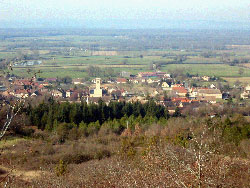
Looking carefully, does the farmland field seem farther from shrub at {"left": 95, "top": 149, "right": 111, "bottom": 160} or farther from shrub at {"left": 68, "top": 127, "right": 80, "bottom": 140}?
shrub at {"left": 95, "top": 149, "right": 111, "bottom": 160}

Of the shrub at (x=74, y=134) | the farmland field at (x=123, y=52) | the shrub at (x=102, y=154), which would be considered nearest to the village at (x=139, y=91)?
the farmland field at (x=123, y=52)

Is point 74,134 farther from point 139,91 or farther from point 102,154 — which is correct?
point 139,91

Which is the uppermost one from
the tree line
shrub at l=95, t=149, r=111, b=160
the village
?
shrub at l=95, t=149, r=111, b=160

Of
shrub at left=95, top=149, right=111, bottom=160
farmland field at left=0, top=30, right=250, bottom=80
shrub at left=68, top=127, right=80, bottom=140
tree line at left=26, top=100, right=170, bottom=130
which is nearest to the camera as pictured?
shrub at left=95, top=149, right=111, bottom=160

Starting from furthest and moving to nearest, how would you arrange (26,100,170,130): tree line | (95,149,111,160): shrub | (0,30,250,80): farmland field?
(0,30,250,80): farmland field, (26,100,170,130): tree line, (95,149,111,160): shrub

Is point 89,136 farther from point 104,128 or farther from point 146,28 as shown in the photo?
point 146,28

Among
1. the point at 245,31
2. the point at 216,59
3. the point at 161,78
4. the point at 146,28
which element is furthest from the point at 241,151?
the point at 146,28

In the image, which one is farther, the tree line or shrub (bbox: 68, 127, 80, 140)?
the tree line

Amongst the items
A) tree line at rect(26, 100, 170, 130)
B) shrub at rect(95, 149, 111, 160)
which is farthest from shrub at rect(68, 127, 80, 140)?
Answer: shrub at rect(95, 149, 111, 160)

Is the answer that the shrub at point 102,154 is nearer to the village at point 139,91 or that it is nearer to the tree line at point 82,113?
the tree line at point 82,113

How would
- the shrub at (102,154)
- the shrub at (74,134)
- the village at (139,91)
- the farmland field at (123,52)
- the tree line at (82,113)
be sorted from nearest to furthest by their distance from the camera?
the shrub at (102,154) < the shrub at (74,134) < the tree line at (82,113) < the village at (139,91) < the farmland field at (123,52)
